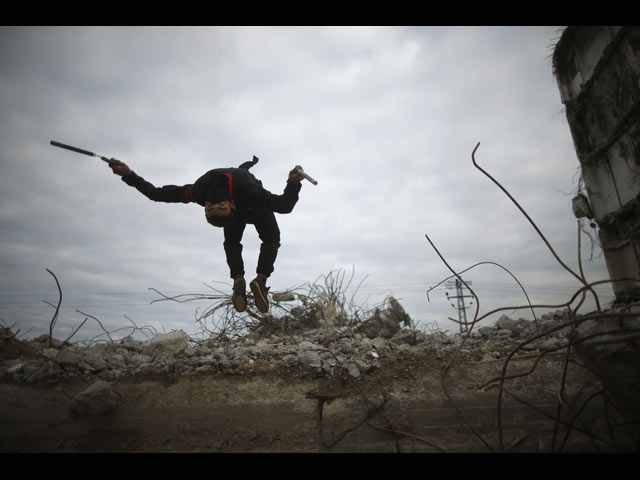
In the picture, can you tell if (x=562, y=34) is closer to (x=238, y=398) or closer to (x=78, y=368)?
(x=238, y=398)

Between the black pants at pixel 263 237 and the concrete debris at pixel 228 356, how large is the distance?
75cm

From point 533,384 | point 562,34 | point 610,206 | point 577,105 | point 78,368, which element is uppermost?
point 562,34

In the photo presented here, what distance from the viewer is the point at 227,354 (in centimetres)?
274

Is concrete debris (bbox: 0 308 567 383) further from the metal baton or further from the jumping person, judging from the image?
the metal baton

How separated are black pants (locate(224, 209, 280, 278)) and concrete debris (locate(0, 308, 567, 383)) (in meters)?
0.75

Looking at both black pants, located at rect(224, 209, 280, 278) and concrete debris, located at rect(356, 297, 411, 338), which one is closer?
black pants, located at rect(224, 209, 280, 278)

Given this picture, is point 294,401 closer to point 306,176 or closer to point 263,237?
point 263,237

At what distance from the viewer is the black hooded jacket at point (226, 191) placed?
115 inches

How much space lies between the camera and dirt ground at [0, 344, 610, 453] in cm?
202

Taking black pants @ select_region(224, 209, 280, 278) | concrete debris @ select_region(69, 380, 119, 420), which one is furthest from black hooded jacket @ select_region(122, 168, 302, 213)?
concrete debris @ select_region(69, 380, 119, 420)
